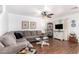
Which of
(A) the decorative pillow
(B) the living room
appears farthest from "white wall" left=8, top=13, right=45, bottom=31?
(A) the decorative pillow

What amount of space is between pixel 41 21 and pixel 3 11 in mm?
707

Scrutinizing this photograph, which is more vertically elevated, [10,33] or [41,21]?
[41,21]

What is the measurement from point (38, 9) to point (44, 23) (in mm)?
300

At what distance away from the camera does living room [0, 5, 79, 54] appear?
1.69m

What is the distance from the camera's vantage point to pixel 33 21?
181 centimetres

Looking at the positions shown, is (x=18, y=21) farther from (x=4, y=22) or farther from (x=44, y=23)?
(x=44, y=23)

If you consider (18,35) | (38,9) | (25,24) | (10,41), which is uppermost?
(38,9)

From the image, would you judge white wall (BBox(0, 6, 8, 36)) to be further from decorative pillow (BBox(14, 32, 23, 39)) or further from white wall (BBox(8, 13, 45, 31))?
decorative pillow (BBox(14, 32, 23, 39))

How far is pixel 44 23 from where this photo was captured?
186cm

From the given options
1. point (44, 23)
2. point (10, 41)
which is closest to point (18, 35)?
point (10, 41)

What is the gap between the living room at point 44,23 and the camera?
1.69 meters

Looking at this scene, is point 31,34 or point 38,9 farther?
point 31,34
